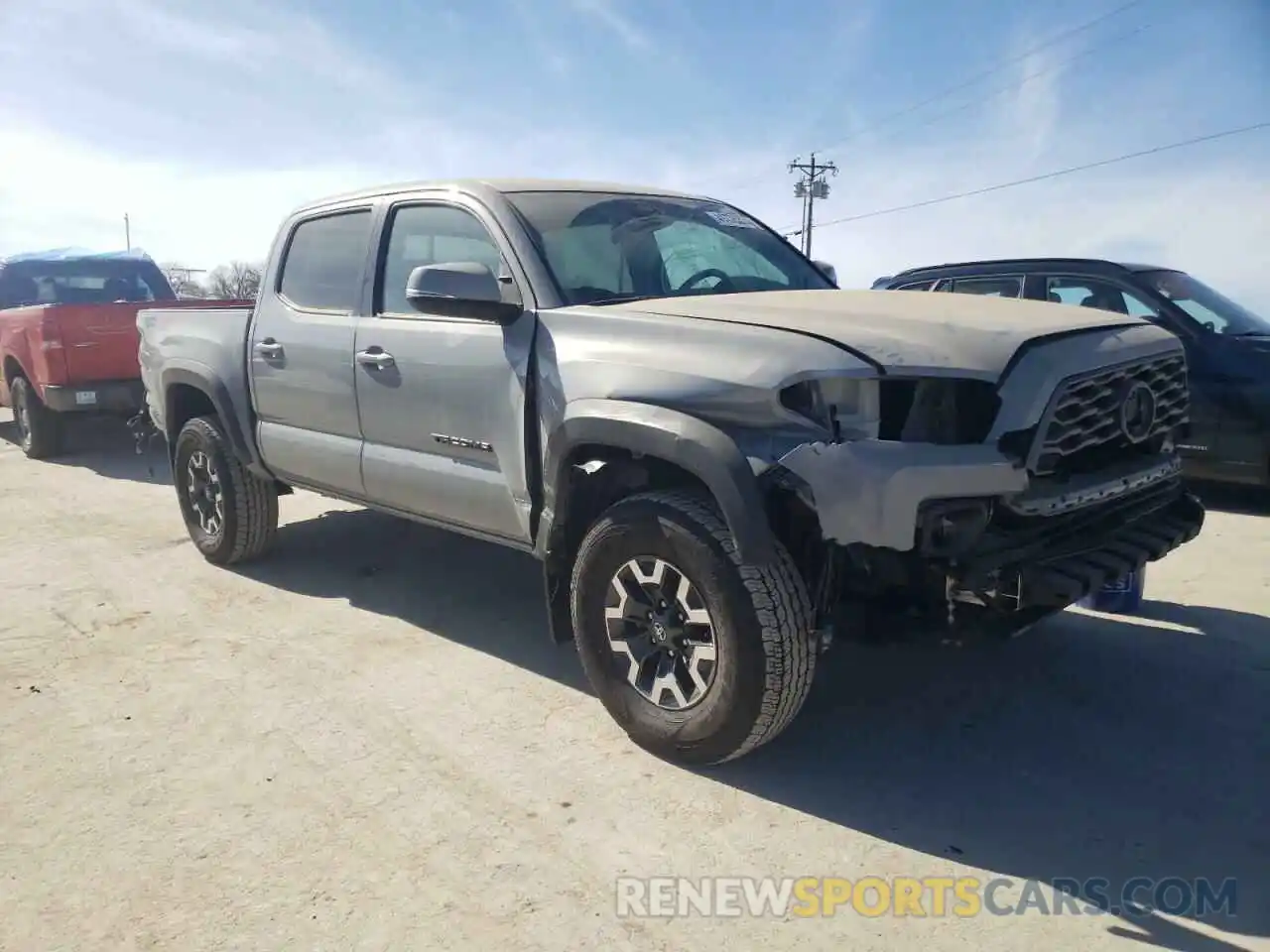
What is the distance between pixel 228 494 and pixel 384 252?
1.87 meters

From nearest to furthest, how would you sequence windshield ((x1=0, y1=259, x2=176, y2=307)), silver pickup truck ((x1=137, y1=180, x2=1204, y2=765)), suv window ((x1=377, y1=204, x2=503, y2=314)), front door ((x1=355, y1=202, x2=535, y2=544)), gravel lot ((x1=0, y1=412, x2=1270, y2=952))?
gravel lot ((x1=0, y1=412, x2=1270, y2=952))
silver pickup truck ((x1=137, y1=180, x2=1204, y2=765))
front door ((x1=355, y1=202, x2=535, y2=544))
suv window ((x1=377, y1=204, x2=503, y2=314))
windshield ((x1=0, y1=259, x2=176, y2=307))

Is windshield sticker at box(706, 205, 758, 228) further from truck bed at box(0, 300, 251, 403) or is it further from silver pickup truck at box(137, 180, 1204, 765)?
truck bed at box(0, 300, 251, 403)

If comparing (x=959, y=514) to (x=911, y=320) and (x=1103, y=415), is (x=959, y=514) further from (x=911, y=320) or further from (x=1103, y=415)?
(x=1103, y=415)

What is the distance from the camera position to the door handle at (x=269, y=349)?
15.8ft

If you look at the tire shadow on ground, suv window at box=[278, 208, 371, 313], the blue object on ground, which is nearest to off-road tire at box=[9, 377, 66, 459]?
suv window at box=[278, 208, 371, 313]

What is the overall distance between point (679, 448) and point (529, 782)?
117cm

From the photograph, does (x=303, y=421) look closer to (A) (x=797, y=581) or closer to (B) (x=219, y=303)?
(A) (x=797, y=581)

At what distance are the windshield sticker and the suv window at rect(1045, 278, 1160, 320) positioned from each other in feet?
9.99

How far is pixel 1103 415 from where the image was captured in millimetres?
3037

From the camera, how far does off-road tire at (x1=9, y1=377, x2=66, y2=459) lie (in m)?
9.30

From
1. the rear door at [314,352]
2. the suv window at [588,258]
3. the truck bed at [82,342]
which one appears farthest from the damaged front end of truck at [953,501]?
the truck bed at [82,342]

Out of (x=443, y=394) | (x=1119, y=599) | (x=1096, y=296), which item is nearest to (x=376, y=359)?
(x=443, y=394)

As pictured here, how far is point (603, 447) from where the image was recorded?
327cm

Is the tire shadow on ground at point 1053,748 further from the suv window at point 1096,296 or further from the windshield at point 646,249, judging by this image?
the suv window at point 1096,296
